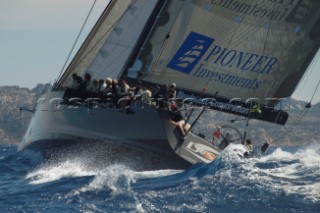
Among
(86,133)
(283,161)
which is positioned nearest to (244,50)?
(283,161)

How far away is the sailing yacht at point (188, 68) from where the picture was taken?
1616 centimetres

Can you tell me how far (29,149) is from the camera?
22.7m

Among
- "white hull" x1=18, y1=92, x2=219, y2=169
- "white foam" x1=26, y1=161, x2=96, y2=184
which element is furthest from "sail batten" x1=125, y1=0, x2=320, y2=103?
"white foam" x1=26, y1=161, x2=96, y2=184

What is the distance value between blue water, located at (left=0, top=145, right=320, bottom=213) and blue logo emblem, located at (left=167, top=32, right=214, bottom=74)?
232cm

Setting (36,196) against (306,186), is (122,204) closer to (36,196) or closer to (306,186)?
(36,196)

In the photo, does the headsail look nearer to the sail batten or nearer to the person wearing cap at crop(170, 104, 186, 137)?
the sail batten

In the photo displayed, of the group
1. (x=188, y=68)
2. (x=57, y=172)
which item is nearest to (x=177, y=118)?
(x=188, y=68)

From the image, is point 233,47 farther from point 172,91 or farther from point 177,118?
point 177,118

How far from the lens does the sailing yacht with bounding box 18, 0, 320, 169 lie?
16.2 metres

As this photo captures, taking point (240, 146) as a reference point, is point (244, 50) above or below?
above

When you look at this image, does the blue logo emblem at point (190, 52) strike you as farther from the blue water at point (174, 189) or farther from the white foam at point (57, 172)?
the white foam at point (57, 172)

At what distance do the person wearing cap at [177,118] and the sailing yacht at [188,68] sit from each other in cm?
13

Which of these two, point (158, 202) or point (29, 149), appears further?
point (29, 149)

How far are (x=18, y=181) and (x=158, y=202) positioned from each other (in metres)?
5.37
